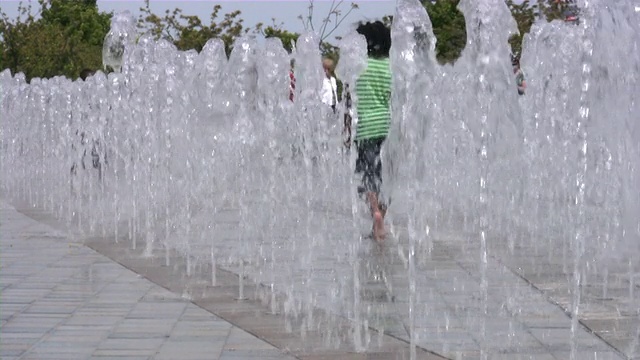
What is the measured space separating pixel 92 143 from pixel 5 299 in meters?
9.51

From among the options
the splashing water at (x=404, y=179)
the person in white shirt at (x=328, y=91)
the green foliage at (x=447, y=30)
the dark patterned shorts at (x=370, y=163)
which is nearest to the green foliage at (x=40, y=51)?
the green foliage at (x=447, y=30)

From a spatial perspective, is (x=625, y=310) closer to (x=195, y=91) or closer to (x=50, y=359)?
(x=50, y=359)

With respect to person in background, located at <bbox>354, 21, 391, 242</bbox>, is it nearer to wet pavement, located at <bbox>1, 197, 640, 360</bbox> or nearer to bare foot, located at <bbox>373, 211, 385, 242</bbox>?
bare foot, located at <bbox>373, 211, 385, 242</bbox>

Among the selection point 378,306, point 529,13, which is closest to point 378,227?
point 378,306

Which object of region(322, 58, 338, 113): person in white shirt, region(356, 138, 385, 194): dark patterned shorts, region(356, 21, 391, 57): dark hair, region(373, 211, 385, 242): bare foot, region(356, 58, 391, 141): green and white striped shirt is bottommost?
region(373, 211, 385, 242): bare foot

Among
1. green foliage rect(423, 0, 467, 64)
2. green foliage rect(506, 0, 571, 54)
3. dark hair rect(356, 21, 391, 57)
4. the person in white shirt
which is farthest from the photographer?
green foliage rect(423, 0, 467, 64)

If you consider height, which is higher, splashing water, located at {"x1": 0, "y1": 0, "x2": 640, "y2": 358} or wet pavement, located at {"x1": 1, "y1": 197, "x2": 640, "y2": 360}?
splashing water, located at {"x1": 0, "y1": 0, "x2": 640, "y2": 358}

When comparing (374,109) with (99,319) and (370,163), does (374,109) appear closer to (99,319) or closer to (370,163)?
(370,163)

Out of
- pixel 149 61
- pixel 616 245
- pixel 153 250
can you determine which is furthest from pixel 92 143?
pixel 616 245

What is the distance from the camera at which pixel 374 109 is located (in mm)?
9773

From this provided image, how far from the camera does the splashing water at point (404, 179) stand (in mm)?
7242

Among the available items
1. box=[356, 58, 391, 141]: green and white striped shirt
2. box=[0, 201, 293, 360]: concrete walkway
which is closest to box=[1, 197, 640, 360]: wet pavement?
box=[0, 201, 293, 360]: concrete walkway

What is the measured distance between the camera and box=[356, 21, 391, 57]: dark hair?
984 centimetres

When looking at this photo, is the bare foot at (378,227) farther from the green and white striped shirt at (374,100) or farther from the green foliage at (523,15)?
the green foliage at (523,15)
